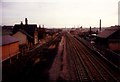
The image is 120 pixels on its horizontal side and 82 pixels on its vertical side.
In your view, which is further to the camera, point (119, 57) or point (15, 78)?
point (119, 57)

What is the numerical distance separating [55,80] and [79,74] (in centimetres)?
290

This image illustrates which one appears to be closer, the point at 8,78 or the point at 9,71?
the point at 8,78

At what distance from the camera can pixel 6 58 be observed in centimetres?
2494

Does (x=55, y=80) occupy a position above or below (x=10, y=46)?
below

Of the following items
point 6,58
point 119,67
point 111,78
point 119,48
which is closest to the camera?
point 111,78

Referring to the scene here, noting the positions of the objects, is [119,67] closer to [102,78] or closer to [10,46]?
[102,78]

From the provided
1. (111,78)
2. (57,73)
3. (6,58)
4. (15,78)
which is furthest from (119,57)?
(6,58)

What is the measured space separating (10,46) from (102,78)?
1597 centimetres

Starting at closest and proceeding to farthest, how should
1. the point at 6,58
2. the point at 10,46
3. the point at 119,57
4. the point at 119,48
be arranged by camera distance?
the point at 119,57, the point at 6,58, the point at 10,46, the point at 119,48

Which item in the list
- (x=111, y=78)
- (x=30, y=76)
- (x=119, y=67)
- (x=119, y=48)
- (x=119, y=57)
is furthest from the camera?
(x=119, y=48)

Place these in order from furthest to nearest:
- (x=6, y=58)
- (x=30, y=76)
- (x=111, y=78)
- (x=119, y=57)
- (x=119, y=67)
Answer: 1. (x=6, y=58)
2. (x=119, y=57)
3. (x=119, y=67)
4. (x=30, y=76)
5. (x=111, y=78)

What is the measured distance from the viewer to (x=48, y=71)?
2138cm

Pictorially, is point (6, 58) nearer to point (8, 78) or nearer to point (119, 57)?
point (8, 78)

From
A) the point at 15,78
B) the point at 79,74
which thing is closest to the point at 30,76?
the point at 15,78
